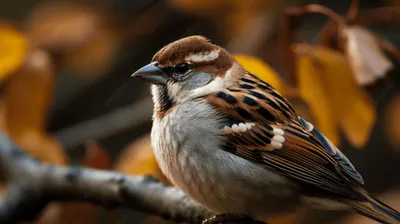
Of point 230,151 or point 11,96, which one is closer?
point 230,151

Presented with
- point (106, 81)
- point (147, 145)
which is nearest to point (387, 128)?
point (106, 81)

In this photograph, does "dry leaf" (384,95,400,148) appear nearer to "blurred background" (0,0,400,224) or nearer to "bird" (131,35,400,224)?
"blurred background" (0,0,400,224)

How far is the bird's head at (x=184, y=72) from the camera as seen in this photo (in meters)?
2.02

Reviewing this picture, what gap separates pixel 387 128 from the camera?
3.44 m

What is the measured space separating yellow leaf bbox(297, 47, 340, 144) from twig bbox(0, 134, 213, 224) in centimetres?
38

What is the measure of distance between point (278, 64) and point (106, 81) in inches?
35.2

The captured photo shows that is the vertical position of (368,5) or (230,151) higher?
(368,5)

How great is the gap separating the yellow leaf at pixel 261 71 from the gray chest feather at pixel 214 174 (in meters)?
0.15

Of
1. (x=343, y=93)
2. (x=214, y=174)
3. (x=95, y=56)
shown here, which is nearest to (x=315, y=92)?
(x=343, y=93)

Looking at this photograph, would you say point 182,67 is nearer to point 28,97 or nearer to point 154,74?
point 154,74

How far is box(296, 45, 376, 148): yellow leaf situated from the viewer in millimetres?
1906

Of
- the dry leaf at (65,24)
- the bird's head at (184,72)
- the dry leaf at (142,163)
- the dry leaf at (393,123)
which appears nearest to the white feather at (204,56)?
the bird's head at (184,72)

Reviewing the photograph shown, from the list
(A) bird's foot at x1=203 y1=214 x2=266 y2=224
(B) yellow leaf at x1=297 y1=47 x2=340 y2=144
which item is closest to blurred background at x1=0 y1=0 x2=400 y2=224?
(B) yellow leaf at x1=297 y1=47 x2=340 y2=144

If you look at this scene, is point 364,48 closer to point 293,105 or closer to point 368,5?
point 293,105
